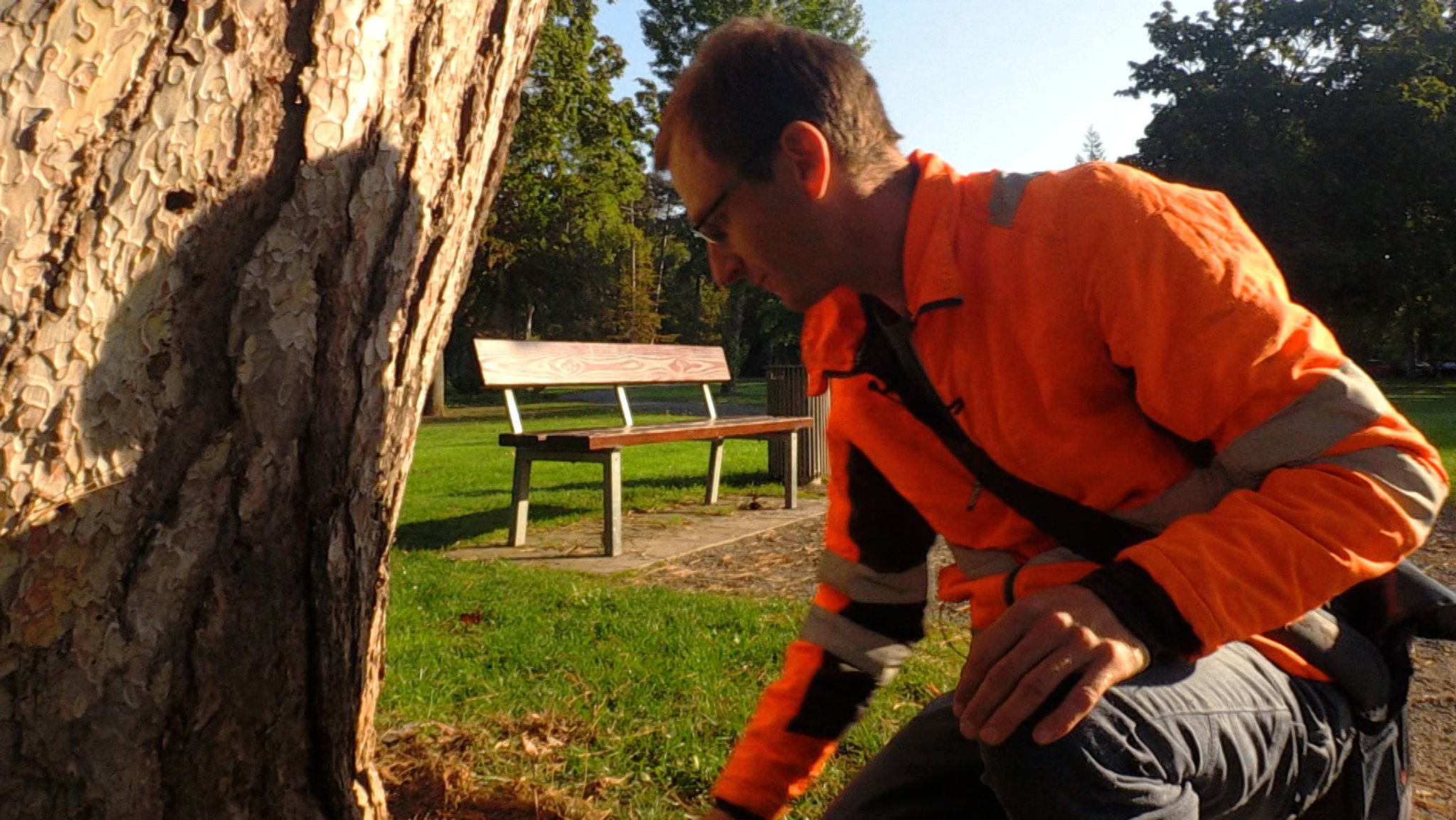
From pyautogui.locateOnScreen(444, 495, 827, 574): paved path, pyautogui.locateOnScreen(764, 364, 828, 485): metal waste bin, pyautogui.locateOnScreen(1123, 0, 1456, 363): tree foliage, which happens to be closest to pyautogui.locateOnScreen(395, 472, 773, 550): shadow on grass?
pyautogui.locateOnScreen(444, 495, 827, 574): paved path

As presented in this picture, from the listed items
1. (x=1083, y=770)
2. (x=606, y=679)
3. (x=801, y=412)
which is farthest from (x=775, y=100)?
(x=801, y=412)

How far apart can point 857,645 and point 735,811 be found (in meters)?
0.40

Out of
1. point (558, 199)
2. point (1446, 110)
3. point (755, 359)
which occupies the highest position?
point (1446, 110)

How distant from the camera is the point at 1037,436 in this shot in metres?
1.73

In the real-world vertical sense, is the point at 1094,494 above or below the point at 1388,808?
above

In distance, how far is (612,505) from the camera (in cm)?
661

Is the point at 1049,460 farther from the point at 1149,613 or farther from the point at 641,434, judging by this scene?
the point at 641,434

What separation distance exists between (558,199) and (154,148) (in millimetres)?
26973

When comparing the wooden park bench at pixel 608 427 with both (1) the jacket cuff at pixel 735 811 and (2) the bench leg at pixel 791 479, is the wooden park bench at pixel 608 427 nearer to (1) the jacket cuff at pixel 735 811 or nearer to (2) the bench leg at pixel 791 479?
(2) the bench leg at pixel 791 479

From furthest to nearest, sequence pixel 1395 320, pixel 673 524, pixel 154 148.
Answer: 1. pixel 1395 320
2. pixel 673 524
3. pixel 154 148

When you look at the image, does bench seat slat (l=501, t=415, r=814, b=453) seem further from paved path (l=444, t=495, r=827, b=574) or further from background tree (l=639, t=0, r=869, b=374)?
background tree (l=639, t=0, r=869, b=374)

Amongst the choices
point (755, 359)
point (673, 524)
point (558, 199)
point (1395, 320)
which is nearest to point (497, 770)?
point (673, 524)

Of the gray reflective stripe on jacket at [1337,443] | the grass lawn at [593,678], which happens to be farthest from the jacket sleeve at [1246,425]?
the grass lawn at [593,678]

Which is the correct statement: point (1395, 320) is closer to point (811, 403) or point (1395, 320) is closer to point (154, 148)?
point (811, 403)
